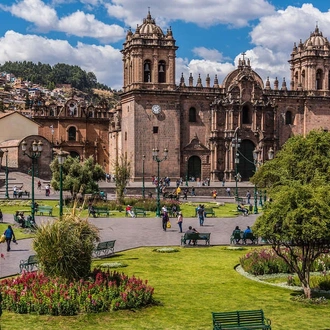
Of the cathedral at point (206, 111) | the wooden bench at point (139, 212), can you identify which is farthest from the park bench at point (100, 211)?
the cathedral at point (206, 111)

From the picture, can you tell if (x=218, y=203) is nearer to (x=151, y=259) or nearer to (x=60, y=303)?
(x=151, y=259)

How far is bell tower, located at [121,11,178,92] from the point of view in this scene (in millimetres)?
52875

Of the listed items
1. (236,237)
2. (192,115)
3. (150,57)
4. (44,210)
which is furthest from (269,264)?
(192,115)

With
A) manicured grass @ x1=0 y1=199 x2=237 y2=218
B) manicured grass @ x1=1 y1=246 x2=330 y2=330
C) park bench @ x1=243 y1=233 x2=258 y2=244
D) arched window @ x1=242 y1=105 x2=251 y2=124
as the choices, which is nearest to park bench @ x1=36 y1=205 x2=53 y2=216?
manicured grass @ x1=0 y1=199 x2=237 y2=218

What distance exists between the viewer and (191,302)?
1449 centimetres

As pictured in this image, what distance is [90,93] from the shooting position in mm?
188375

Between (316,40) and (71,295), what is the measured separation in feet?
167

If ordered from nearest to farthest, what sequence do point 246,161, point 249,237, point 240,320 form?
point 240,320 < point 249,237 < point 246,161

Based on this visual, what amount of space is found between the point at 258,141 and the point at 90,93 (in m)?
136

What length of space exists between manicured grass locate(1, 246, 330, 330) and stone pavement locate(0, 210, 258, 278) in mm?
2851

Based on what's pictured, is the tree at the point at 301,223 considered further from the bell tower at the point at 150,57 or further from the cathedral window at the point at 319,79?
the cathedral window at the point at 319,79

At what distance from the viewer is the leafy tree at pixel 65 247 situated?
14086 millimetres

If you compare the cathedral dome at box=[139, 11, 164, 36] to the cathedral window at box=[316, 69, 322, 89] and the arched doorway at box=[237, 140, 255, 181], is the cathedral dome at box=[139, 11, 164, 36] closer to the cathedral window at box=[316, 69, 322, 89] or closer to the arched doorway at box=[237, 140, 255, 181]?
the arched doorway at box=[237, 140, 255, 181]

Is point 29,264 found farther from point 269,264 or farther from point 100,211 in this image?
point 100,211
